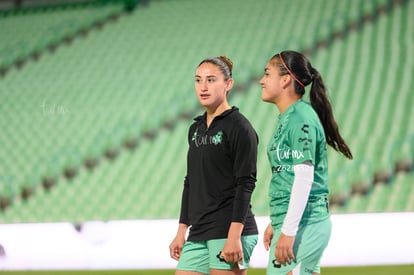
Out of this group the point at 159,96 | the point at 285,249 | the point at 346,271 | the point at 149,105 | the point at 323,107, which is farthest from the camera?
the point at 159,96

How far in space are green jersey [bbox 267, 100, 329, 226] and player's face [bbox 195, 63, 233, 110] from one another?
1.15 feet

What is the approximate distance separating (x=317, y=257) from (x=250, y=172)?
0.41 meters

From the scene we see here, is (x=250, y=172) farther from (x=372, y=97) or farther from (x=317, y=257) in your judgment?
(x=372, y=97)

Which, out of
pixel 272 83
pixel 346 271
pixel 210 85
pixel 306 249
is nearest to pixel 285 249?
pixel 306 249

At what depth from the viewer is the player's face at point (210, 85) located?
247cm

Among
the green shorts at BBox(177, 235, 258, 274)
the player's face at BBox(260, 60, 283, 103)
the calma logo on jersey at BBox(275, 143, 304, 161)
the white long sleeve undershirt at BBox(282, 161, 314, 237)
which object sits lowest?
the green shorts at BBox(177, 235, 258, 274)

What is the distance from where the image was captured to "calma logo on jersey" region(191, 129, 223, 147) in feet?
8.00

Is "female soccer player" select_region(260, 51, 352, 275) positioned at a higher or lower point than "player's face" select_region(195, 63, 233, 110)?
lower

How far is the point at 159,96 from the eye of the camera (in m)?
8.37

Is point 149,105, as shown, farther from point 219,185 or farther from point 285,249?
point 285,249

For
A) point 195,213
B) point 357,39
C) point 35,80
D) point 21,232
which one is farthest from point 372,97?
point 195,213

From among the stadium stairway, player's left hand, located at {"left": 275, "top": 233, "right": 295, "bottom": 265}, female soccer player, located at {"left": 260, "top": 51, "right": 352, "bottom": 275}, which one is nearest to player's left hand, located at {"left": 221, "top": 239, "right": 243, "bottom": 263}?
female soccer player, located at {"left": 260, "top": 51, "right": 352, "bottom": 275}

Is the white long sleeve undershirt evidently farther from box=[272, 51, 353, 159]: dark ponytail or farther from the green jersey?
box=[272, 51, 353, 159]: dark ponytail

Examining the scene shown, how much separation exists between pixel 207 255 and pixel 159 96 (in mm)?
6022
